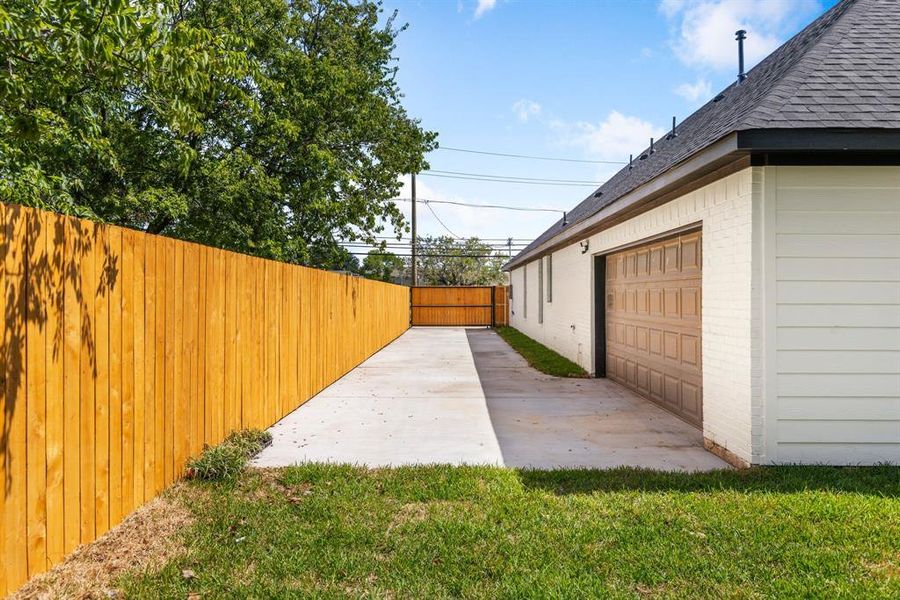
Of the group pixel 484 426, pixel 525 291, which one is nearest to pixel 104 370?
pixel 484 426

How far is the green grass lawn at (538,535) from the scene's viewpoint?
2703 millimetres

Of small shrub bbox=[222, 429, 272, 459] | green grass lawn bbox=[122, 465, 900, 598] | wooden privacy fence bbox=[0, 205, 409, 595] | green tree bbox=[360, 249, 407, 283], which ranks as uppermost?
green tree bbox=[360, 249, 407, 283]

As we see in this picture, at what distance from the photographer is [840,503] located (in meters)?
3.64

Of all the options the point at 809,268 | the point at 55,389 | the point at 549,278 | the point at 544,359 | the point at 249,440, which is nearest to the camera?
the point at 55,389

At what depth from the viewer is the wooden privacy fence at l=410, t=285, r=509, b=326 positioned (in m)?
24.7

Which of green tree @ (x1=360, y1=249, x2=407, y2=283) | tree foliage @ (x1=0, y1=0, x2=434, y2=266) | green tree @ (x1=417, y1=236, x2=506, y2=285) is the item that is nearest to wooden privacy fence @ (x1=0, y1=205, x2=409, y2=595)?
tree foliage @ (x1=0, y1=0, x2=434, y2=266)

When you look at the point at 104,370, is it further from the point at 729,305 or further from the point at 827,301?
the point at 827,301

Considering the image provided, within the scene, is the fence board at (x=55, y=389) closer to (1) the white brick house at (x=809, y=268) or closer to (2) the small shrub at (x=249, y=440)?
(2) the small shrub at (x=249, y=440)

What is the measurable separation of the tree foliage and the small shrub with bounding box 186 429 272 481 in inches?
92.9

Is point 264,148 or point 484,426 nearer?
point 484,426

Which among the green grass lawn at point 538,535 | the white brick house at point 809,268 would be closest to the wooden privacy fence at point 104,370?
the green grass lawn at point 538,535

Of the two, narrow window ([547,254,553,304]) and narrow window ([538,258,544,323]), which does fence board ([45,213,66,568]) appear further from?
narrow window ([538,258,544,323])

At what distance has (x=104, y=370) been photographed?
3146 mm

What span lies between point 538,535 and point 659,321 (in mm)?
4451
